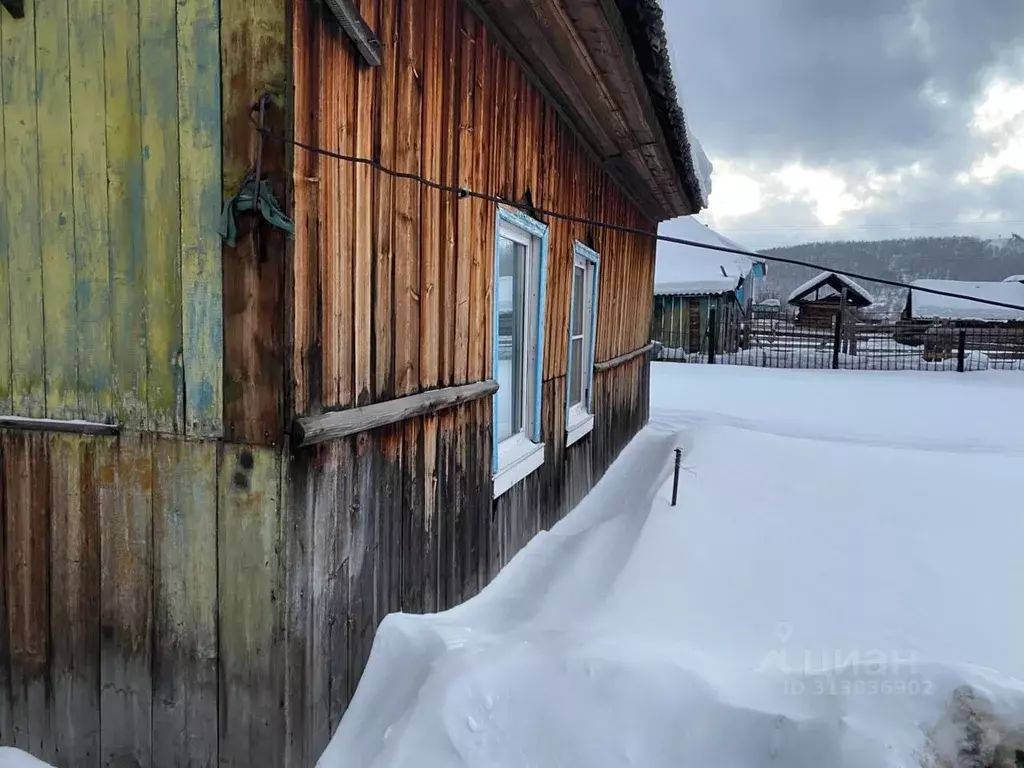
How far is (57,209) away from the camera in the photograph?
1970mm

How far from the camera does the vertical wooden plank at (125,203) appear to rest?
1.84 meters

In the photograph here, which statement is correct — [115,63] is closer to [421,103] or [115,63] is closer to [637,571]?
[421,103]

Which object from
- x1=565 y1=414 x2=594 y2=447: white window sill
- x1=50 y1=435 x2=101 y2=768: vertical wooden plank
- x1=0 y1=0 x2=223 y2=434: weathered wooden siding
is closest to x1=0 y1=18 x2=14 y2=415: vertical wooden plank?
x1=0 y1=0 x2=223 y2=434: weathered wooden siding

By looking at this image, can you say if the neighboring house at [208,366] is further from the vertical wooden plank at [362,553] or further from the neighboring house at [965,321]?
the neighboring house at [965,321]

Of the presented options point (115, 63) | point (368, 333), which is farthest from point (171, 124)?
point (368, 333)

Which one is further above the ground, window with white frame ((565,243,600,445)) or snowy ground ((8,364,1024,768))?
window with white frame ((565,243,600,445))

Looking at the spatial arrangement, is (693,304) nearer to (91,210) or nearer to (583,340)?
(583,340)

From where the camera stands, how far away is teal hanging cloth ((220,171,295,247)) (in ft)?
5.45

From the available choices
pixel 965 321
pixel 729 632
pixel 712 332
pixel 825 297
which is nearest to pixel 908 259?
Result: pixel 825 297

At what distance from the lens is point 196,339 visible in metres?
1.82

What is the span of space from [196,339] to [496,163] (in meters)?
1.85

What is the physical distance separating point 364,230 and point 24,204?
3.58ft

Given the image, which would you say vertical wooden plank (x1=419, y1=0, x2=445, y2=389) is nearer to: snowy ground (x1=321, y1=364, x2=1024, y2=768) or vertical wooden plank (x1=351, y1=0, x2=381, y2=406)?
vertical wooden plank (x1=351, y1=0, x2=381, y2=406)

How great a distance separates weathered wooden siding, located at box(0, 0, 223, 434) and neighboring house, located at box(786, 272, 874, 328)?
29.1m
